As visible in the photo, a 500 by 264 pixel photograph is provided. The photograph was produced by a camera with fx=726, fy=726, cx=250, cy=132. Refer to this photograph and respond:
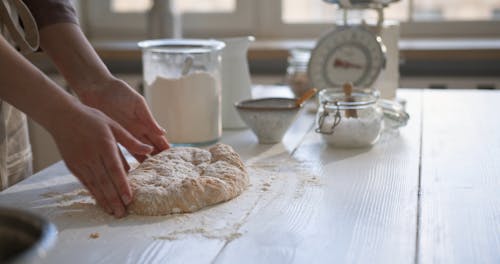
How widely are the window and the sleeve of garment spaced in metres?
1.75

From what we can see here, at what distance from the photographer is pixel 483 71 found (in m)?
3.00

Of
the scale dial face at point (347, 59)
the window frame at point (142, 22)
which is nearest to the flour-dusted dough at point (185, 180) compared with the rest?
the scale dial face at point (347, 59)

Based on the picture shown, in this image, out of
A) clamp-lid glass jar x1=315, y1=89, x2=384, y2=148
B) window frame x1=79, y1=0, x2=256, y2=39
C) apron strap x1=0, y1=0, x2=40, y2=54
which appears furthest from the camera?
window frame x1=79, y1=0, x2=256, y2=39

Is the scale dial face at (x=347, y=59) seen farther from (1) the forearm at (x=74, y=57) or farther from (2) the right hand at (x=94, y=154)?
(2) the right hand at (x=94, y=154)

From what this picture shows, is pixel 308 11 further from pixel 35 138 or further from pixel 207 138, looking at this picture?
pixel 207 138

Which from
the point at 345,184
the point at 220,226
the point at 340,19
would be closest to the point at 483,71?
the point at 340,19

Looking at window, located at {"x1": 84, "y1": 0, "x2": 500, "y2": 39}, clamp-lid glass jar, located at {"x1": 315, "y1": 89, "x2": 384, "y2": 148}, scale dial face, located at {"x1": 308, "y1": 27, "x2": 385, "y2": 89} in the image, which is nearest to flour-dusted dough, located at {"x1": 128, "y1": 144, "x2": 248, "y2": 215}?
clamp-lid glass jar, located at {"x1": 315, "y1": 89, "x2": 384, "y2": 148}

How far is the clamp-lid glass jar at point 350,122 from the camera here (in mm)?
1525

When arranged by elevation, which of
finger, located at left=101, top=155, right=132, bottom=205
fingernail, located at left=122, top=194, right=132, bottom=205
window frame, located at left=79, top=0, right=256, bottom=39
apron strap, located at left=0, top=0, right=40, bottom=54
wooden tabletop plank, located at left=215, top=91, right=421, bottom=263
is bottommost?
wooden tabletop plank, located at left=215, top=91, right=421, bottom=263

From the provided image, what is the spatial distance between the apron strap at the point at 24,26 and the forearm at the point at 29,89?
31 centimetres

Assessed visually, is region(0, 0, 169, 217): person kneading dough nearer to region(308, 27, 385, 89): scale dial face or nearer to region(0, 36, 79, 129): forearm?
region(0, 36, 79, 129): forearm

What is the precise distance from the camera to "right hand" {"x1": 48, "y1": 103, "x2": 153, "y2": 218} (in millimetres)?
1044

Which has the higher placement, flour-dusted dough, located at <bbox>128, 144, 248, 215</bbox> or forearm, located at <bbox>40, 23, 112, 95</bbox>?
forearm, located at <bbox>40, 23, 112, 95</bbox>

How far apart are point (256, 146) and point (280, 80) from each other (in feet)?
4.76
